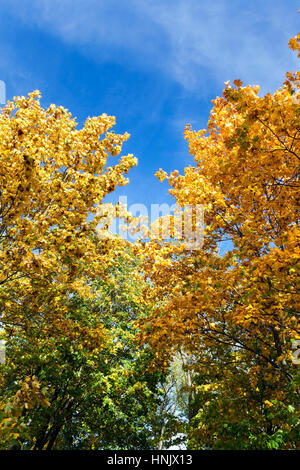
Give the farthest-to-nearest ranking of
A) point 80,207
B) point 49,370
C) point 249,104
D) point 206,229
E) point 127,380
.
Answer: point 127,380
point 49,370
point 206,229
point 80,207
point 249,104

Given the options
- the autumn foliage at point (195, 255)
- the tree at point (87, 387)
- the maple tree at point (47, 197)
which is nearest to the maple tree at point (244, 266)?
the autumn foliage at point (195, 255)

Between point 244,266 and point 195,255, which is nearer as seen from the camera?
point 244,266

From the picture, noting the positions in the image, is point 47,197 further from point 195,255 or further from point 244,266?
point 244,266

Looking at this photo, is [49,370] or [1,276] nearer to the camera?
[1,276]

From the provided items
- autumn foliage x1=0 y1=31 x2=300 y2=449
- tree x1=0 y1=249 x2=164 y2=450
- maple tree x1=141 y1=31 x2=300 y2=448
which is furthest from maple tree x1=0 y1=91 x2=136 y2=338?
tree x1=0 y1=249 x2=164 y2=450

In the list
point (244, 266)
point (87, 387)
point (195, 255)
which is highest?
point (195, 255)

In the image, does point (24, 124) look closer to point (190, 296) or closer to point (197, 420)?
point (190, 296)

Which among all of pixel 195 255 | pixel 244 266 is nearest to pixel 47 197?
pixel 195 255

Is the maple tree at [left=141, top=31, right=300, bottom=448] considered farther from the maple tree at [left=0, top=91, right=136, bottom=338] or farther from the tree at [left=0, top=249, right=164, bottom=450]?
the tree at [left=0, top=249, right=164, bottom=450]

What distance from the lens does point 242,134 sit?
4348 millimetres

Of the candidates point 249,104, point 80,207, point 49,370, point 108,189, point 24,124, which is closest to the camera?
point 249,104

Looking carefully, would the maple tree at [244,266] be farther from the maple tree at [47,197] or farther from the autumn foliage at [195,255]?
the maple tree at [47,197]

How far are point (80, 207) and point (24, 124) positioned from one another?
2180 millimetres
